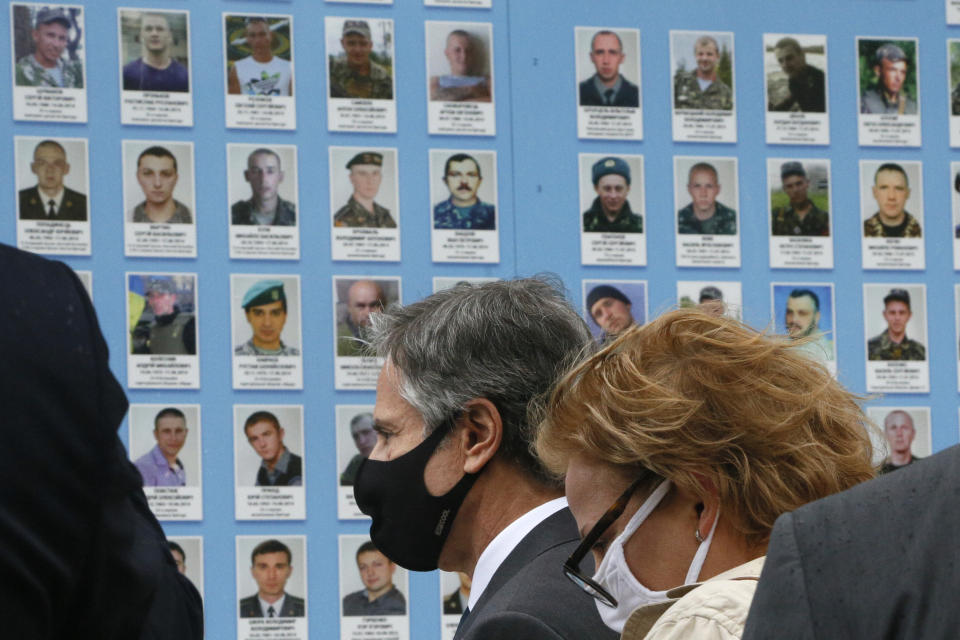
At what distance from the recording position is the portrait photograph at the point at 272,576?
2.53 metres

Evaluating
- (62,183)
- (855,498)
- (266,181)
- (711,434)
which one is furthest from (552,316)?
(855,498)

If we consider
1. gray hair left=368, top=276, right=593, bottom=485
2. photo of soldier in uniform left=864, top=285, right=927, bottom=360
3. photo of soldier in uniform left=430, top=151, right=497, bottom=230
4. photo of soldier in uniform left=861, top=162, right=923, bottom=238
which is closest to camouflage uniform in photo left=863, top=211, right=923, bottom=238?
photo of soldier in uniform left=861, top=162, right=923, bottom=238

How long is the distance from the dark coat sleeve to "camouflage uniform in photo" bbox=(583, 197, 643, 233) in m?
2.12

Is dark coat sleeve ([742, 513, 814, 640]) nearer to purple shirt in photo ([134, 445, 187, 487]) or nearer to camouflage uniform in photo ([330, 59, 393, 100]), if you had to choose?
purple shirt in photo ([134, 445, 187, 487])

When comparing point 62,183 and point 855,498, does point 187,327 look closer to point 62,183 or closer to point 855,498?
point 62,183

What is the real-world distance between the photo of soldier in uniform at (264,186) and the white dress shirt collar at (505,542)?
0.92 metres

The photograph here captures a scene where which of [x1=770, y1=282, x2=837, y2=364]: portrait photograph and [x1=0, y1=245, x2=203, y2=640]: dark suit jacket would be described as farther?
[x1=770, y1=282, x2=837, y2=364]: portrait photograph

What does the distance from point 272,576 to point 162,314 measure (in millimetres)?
555

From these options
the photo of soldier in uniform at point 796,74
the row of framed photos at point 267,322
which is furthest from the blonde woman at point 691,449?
the photo of soldier in uniform at point 796,74

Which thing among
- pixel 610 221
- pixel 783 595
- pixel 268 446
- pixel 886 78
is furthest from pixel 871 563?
pixel 886 78

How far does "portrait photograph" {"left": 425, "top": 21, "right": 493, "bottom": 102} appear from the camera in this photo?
8.79 feet

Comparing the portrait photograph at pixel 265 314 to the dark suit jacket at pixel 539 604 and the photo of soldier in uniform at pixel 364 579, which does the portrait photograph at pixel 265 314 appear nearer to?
the photo of soldier in uniform at pixel 364 579

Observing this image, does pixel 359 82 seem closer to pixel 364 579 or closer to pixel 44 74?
pixel 44 74

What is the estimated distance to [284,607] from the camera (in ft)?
8.35
